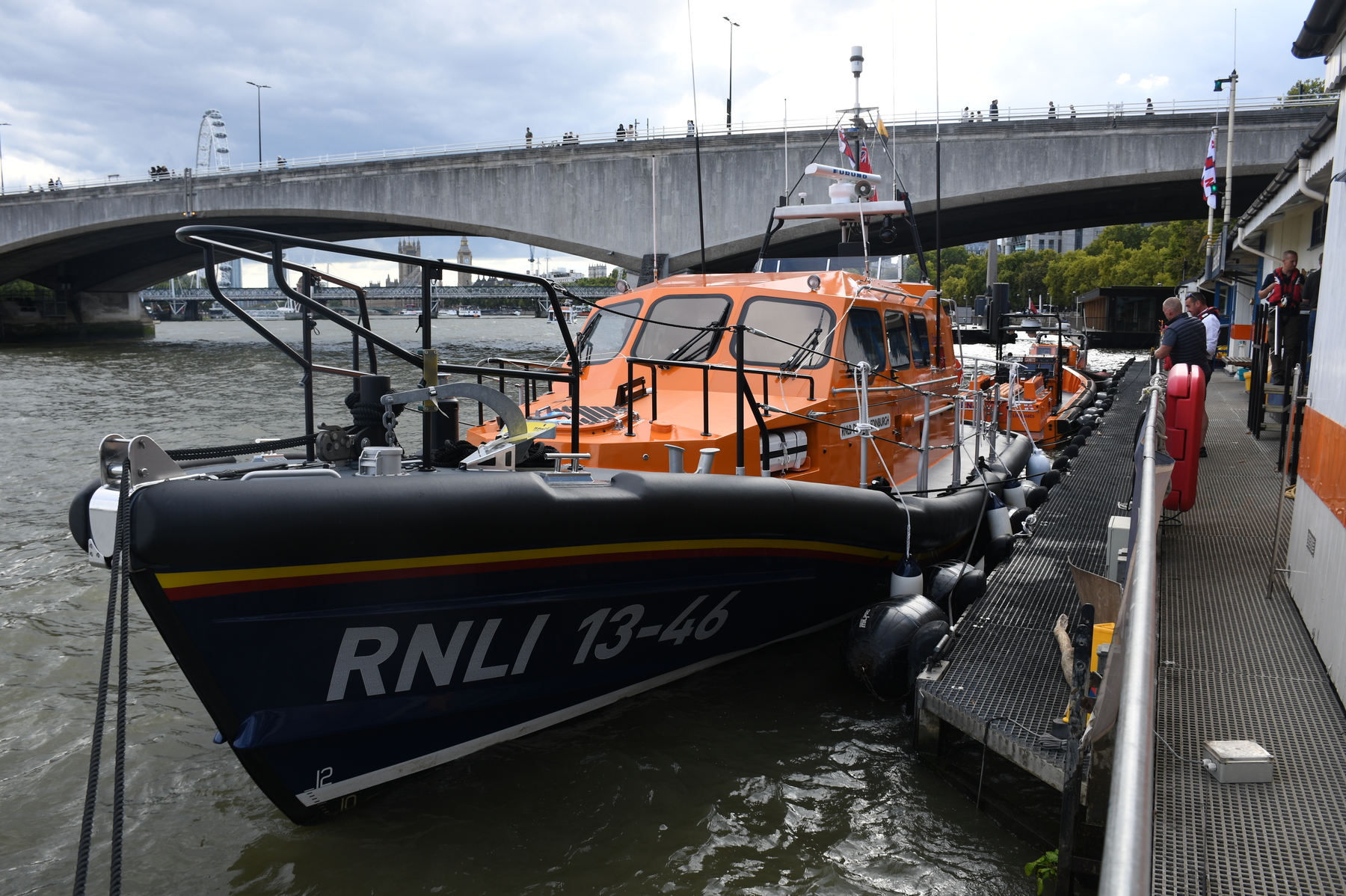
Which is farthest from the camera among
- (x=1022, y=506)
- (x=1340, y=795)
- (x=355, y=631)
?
(x=1022, y=506)

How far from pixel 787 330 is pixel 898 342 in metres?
1.25

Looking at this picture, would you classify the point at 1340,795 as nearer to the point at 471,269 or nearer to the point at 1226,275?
the point at 471,269

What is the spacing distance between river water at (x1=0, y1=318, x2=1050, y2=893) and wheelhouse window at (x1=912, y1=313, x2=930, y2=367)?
2.50 m

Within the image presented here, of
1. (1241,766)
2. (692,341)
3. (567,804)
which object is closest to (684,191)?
(692,341)

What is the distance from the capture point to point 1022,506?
24.8 ft

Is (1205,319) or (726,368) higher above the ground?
(1205,319)

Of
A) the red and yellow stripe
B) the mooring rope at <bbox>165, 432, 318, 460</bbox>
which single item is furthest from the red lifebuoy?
the mooring rope at <bbox>165, 432, 318, 460</bbox>

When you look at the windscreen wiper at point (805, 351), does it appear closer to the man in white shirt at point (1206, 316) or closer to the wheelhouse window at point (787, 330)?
the wheelhouse window at point (787, 330)

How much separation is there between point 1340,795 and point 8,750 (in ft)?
18.5

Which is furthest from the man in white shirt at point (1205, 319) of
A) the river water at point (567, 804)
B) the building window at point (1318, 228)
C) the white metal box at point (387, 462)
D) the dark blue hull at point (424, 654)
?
the white metal box at point (387, 462)

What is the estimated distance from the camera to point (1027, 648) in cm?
411

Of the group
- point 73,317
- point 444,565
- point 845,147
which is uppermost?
point 845,147

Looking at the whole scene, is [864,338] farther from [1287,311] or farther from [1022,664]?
[1287,311]

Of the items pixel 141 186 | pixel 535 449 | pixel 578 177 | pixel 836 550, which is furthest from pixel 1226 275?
pixel 141 186
